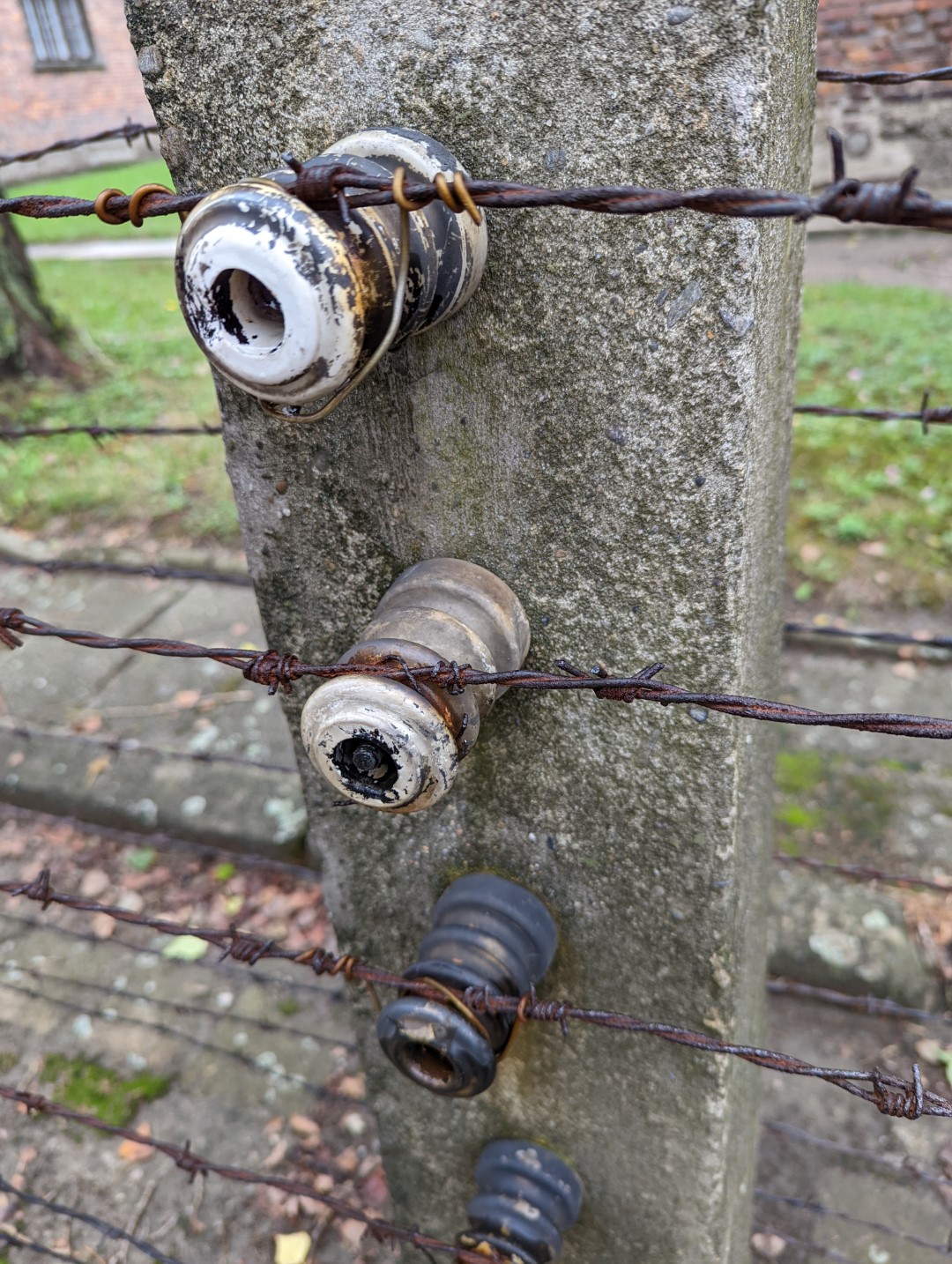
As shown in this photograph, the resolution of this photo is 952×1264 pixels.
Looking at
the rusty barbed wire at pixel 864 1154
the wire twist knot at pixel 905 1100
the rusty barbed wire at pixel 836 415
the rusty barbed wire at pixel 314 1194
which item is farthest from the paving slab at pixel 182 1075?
the wire twist knot at pixel 905 1100

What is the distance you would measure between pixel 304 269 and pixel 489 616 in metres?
0.47

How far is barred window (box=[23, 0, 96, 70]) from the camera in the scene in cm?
1684

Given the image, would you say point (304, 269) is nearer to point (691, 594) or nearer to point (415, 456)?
point (415, 456)

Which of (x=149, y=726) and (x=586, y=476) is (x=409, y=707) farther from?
(x=149, y=726)

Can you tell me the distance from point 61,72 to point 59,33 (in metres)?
0.86

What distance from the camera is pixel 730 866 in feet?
3.83

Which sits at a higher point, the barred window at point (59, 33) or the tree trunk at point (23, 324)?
the barred window at point (59, 33)

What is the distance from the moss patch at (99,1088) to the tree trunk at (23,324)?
5.44 metres

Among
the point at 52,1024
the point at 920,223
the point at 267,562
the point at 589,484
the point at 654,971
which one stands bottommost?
the point at 52,1024

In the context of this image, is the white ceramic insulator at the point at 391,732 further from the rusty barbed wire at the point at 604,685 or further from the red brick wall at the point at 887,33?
the red brick wall at the point at 887,33

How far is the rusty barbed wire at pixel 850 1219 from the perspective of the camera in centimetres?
199

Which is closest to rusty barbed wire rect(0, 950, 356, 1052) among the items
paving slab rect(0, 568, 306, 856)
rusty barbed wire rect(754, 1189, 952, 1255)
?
paving slab rect(0, 568, 306, 856)

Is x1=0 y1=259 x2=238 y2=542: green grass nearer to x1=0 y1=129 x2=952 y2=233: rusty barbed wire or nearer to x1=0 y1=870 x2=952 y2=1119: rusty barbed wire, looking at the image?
x1=0 y1=870 x2=952 y2=1119: rusty barbed wire

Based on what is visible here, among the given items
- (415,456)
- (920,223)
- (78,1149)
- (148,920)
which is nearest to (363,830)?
(148,920)
